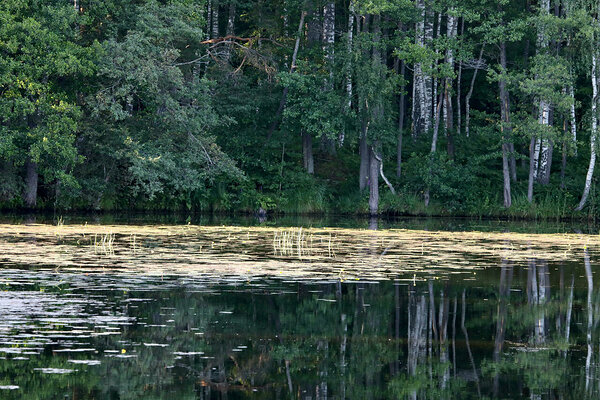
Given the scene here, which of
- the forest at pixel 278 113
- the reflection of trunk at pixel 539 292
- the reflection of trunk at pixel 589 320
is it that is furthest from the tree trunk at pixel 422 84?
the reflection of trunk at pixel 539 292

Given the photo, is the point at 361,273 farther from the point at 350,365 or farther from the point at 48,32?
the point at 48,32

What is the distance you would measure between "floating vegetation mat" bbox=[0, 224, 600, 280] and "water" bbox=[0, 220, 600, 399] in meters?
0.11

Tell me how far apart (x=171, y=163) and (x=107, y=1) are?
24.0 feet

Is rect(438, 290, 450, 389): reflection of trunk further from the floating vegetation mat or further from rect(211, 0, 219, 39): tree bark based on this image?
rect(211, 0, 219, 39): tree bark

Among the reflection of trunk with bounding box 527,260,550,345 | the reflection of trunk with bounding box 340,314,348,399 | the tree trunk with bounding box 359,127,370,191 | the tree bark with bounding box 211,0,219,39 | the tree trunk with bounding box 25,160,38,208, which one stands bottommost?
the reflection of trunk with bounding box 340,314,348,399

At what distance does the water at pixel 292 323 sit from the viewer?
28.8 ft

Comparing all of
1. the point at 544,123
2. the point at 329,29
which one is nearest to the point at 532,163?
the point at 544,123

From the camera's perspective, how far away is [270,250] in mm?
22484

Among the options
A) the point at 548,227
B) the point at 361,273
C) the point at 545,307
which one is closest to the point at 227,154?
the point at 548,227

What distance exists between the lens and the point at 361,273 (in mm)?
17812

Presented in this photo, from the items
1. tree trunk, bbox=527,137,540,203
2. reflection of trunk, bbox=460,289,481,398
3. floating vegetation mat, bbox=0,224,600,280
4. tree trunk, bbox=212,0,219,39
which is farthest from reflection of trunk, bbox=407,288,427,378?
tree trunk, bbox=212,0,219,39

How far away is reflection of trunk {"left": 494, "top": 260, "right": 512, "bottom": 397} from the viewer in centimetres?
1010

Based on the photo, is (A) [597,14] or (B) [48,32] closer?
(B) [48,32]

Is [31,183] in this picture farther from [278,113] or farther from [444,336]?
[444,336]
